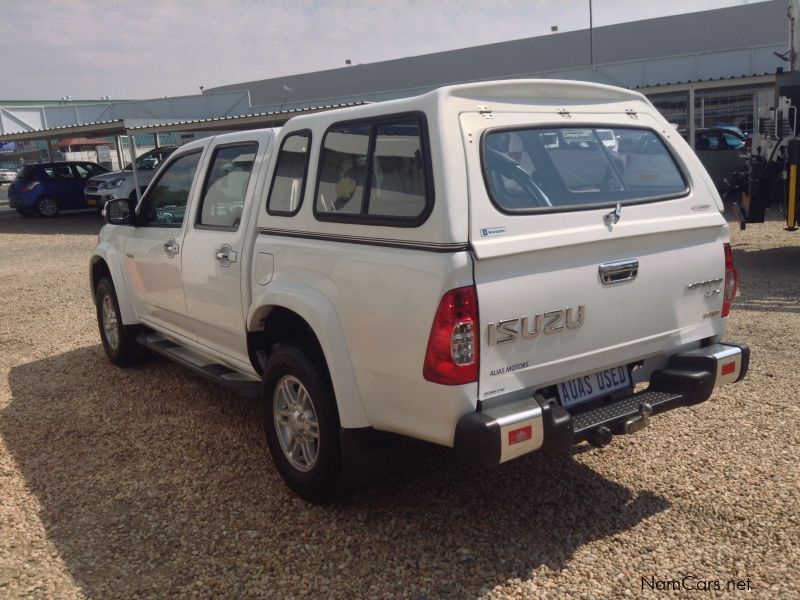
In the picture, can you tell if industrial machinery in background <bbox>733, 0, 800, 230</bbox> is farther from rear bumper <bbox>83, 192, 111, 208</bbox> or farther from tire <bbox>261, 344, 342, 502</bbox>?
rear bumper <bbox>83, 192, 111, 208</bbox>

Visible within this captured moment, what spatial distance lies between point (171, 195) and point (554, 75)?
1791 centimetres

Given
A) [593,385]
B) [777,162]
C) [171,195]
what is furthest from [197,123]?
[593,385]

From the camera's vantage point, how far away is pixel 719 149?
16.7 metres

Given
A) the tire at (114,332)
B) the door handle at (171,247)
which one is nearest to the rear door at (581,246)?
the door handle at (171,247)

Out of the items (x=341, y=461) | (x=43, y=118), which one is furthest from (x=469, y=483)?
(x=43, y=118)

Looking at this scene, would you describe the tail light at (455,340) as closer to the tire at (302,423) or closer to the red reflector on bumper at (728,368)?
the tire at (302,423)

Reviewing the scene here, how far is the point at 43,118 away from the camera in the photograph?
30.8 metres

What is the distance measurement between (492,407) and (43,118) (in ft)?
108

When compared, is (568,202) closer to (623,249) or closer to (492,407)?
(623,249)

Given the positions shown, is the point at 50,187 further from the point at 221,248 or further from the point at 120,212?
the point at 221,248

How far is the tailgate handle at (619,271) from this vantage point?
10.6 feet

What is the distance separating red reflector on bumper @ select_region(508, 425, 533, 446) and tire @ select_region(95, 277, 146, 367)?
4.08m

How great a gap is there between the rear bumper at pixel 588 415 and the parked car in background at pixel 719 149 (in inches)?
561
